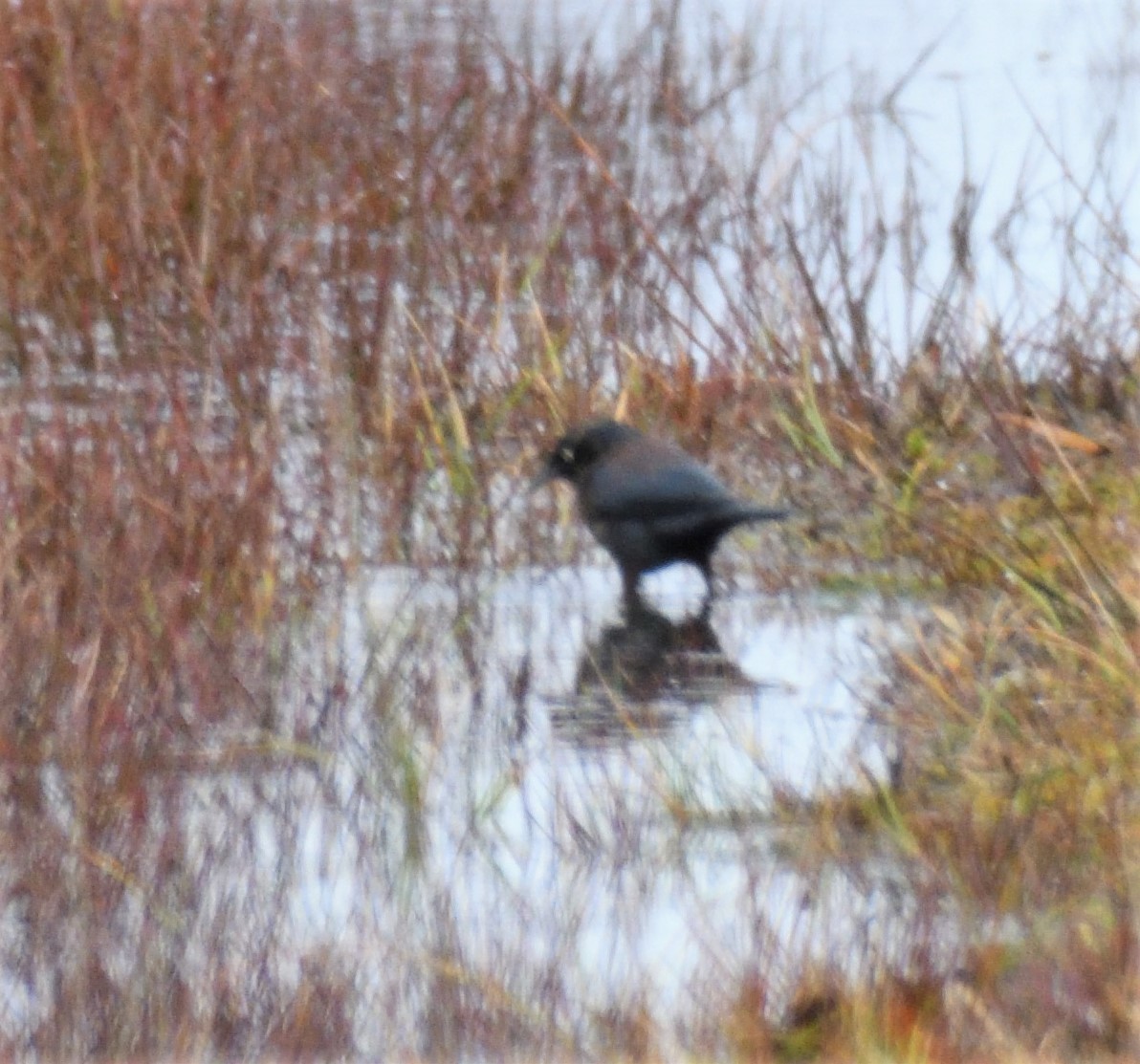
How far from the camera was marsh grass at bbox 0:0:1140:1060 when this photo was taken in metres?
3.10

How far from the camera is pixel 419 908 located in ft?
11.4

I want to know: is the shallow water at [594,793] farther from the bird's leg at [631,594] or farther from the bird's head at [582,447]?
the bird's head at [582,447]

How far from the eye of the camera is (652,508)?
5512mm

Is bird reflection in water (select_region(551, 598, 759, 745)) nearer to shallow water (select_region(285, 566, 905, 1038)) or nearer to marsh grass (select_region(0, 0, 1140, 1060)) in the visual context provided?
shallow water (select_region(285, 566, 905, 1038))

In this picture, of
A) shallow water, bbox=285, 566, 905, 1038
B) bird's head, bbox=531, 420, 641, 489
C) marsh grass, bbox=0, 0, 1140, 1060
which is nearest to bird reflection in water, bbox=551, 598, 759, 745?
shallow water, bbox=285, 566, 905, 1038

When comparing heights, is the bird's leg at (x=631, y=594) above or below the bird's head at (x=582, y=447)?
below

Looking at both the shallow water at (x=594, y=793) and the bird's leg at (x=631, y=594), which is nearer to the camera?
the shallow water at (x=594, y=793)

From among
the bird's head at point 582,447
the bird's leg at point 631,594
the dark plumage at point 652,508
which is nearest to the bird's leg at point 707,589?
the dark plumage at point 652,508

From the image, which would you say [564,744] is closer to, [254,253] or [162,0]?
[254,253]

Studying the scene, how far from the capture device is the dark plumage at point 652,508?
5465 mm

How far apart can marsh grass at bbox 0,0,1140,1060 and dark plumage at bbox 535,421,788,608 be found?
213 mm

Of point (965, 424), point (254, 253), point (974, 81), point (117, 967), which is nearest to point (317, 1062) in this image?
point (117, 967)

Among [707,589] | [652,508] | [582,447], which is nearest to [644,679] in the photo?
[652,508]

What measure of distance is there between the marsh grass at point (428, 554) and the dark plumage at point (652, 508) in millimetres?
213
